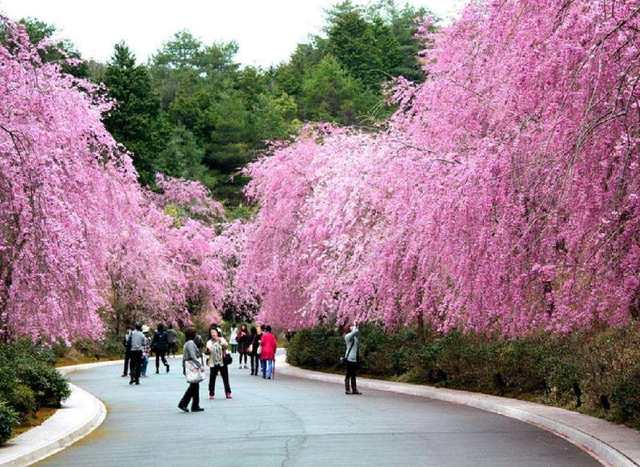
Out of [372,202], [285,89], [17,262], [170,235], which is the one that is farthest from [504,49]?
[285,89]

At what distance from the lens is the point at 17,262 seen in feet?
61.0

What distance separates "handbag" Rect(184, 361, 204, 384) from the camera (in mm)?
23250

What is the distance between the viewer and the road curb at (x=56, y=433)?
587 inches

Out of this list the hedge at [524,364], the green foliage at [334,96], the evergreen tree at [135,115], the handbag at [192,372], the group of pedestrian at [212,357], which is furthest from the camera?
the green foliage at [334,96]

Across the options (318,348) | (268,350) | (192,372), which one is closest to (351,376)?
(192,372)

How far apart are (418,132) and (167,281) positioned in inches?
Result: 1337

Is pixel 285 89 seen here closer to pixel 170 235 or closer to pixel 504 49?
pixel 170 235

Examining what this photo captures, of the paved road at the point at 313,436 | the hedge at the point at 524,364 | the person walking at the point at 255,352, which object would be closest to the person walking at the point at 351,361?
the paved road at the point at 313,436

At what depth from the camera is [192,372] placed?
2333 cm

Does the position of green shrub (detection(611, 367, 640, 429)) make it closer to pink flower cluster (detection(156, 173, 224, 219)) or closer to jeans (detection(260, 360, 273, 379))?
jeans (detection(260, 360, 273, 379))

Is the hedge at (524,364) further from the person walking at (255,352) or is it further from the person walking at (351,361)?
the person walking at (255,352)

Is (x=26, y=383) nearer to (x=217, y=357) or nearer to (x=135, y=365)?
(x=217, y=357)

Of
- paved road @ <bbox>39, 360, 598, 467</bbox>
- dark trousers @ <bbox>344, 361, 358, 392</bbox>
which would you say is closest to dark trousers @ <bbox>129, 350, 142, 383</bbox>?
paved road @ <bbox>39, 360, 598, 467</bbox>

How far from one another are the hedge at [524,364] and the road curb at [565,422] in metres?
0.42
